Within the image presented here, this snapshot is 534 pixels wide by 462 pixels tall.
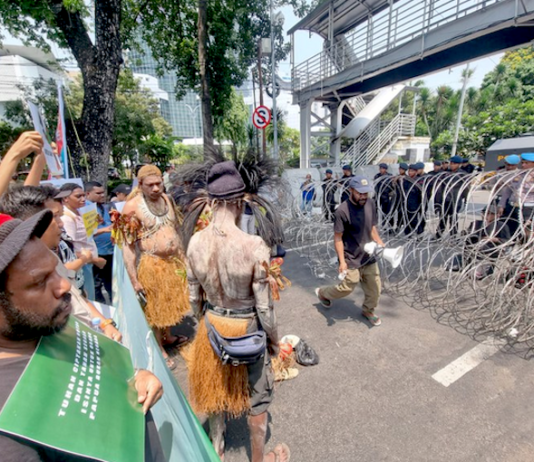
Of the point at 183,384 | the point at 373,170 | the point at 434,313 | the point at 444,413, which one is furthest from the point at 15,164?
the point at 373,170

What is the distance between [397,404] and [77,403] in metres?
2.65

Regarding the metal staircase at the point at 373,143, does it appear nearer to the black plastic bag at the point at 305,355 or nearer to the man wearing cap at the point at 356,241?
the man wearing cap at the point at 356,241

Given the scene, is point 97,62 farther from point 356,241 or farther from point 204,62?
point 356,241

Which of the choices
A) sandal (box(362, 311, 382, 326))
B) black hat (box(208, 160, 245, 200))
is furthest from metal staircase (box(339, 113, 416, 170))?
black hat (box(208, 160, 245, 200))

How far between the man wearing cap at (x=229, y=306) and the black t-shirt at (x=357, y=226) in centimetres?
199

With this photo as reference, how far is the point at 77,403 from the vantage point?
2.74 feet

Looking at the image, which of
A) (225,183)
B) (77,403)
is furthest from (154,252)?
(77,403)

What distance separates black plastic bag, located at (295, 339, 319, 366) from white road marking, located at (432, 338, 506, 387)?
3.80 feet

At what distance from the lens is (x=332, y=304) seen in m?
4.42

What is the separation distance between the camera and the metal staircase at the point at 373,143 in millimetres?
17375

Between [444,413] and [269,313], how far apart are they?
189 centimetres

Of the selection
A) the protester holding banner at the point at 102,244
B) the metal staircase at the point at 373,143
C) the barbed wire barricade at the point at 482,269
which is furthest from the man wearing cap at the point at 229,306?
the metal staircase at the point at 373,143

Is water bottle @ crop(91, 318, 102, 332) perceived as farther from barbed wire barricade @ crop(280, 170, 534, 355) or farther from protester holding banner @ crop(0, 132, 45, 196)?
barbed wire barricade @ crop(280, 170, 534, 355)

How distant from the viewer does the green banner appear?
72 cm
